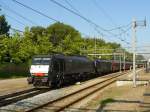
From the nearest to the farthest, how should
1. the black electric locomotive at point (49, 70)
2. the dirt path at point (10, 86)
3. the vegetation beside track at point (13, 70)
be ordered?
the dirt path at point (10, 86) → the black electric locomotive at point (49, 70) → the vegetation beside track at point (13, 70)

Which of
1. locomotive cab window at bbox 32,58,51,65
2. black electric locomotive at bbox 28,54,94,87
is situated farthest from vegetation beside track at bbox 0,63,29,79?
locomotive cab window at bbox 32,58,51,65

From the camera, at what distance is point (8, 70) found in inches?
2120

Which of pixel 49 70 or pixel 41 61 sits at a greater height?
pixel 41 61

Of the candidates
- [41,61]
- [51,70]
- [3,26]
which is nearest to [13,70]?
[41,61]

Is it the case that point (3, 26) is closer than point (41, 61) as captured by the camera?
No

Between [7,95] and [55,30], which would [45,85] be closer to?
[7,95]

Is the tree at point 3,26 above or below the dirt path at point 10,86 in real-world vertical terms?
above

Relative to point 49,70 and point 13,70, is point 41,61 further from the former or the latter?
point 13,70

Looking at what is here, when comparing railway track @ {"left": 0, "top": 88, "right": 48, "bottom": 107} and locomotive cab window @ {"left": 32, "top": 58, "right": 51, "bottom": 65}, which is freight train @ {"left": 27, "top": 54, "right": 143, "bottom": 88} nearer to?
locomotive cab window @ {"left": 32, "top": 58, "right": 51, "bottom": 65}

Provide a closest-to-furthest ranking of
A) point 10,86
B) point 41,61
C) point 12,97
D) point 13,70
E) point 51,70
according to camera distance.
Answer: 1. point 12,97
2. point 51,70
3. point 41,61
4. point 10,86
5. point 13,70

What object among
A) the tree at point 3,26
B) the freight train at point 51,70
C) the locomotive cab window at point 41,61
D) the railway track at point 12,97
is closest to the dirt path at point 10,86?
the railway track at point 12,97

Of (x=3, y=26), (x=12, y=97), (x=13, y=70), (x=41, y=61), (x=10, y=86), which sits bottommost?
(x=12, y=97)

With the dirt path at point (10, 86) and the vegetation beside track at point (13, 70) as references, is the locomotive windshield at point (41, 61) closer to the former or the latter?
the dirt path at point (10, 86)

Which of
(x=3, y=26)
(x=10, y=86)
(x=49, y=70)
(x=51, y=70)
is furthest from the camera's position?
(x=3, y=26)
